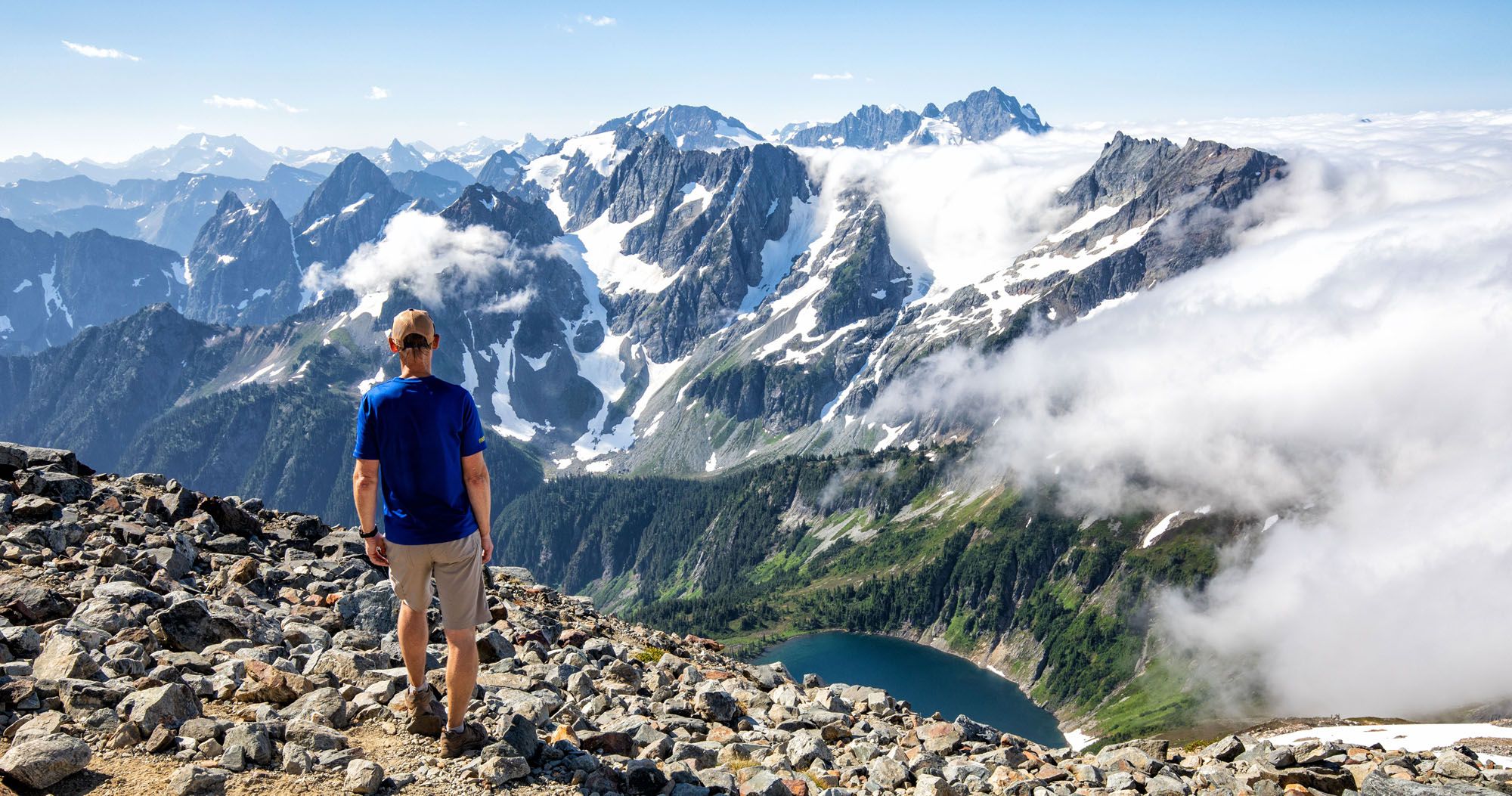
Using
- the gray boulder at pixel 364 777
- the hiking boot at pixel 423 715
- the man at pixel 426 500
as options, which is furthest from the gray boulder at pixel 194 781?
the hiking boot at pixel 423 715

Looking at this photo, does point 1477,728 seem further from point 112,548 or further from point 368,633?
point 112,548

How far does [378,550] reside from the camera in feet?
39.7

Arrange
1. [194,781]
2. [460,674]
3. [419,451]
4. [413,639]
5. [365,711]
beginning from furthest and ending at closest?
[365,711], [413,639], [460,674], [419,451], [194,781]

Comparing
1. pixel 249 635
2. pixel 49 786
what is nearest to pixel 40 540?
pixel 249 635

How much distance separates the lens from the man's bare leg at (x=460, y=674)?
1187 cm

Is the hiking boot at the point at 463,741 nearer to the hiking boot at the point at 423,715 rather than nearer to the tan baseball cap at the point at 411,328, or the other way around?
the hiking boot at the point at 423,715

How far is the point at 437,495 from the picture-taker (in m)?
11.8

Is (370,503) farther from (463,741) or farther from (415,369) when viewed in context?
(463,741)

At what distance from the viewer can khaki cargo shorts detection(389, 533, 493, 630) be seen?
1196 centimetres

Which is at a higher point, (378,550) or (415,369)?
(415,369)

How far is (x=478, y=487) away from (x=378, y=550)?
5.36ft

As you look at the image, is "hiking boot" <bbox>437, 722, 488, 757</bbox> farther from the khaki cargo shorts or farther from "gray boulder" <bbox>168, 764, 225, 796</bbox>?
"gray boulder" <bbox>168, 764, 225, 796</bbox>

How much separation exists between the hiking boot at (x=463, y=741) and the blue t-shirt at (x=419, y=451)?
2692 mm

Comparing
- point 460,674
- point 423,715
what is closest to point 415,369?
point 460,674
